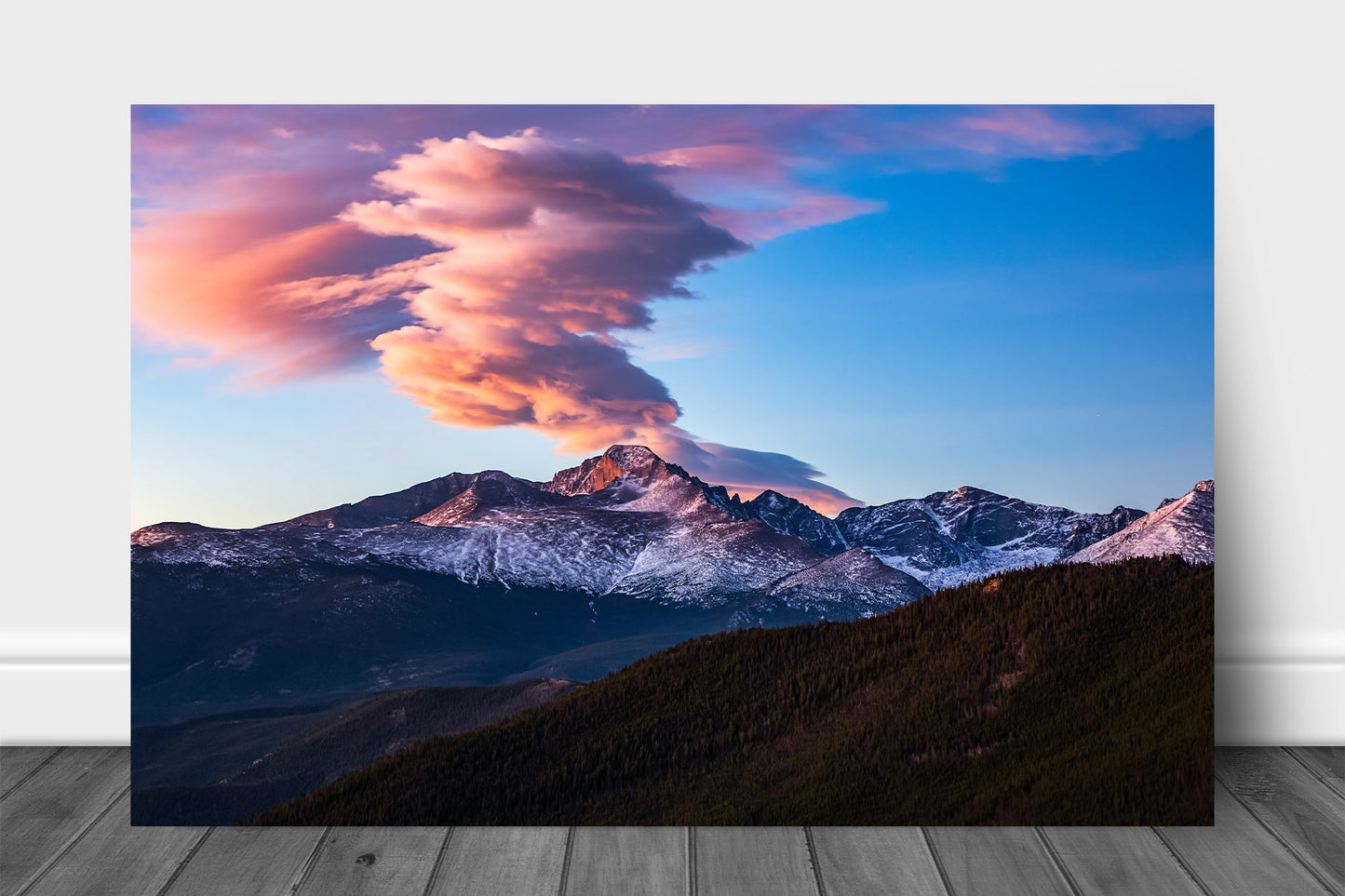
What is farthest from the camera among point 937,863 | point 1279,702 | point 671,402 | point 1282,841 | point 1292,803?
point 1279,702

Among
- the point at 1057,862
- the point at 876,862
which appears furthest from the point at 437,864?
the point at 1057,862

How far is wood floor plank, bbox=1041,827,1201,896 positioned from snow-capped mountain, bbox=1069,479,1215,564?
60cm

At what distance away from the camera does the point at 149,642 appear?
2789mm

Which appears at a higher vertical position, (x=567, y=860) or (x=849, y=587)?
(x=849, y=587)

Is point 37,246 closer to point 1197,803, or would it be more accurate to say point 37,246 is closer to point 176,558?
point 176,558

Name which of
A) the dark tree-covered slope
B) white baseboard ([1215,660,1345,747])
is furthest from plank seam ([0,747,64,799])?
white baseboard ([1215,660,1345,747])

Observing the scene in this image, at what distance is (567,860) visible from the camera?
2.45 metres

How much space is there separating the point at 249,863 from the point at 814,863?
44.5 inches

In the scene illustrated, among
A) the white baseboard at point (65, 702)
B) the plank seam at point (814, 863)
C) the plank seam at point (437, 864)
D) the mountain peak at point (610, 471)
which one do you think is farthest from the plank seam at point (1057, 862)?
the white baseboard at point (65, 702)

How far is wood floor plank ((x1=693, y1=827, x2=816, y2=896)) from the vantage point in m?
2.29

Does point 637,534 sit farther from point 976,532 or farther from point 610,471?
point 976,532

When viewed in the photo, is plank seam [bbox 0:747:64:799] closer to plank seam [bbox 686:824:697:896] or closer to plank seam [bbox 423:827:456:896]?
plank seam [bbox 423:827:456:896]
